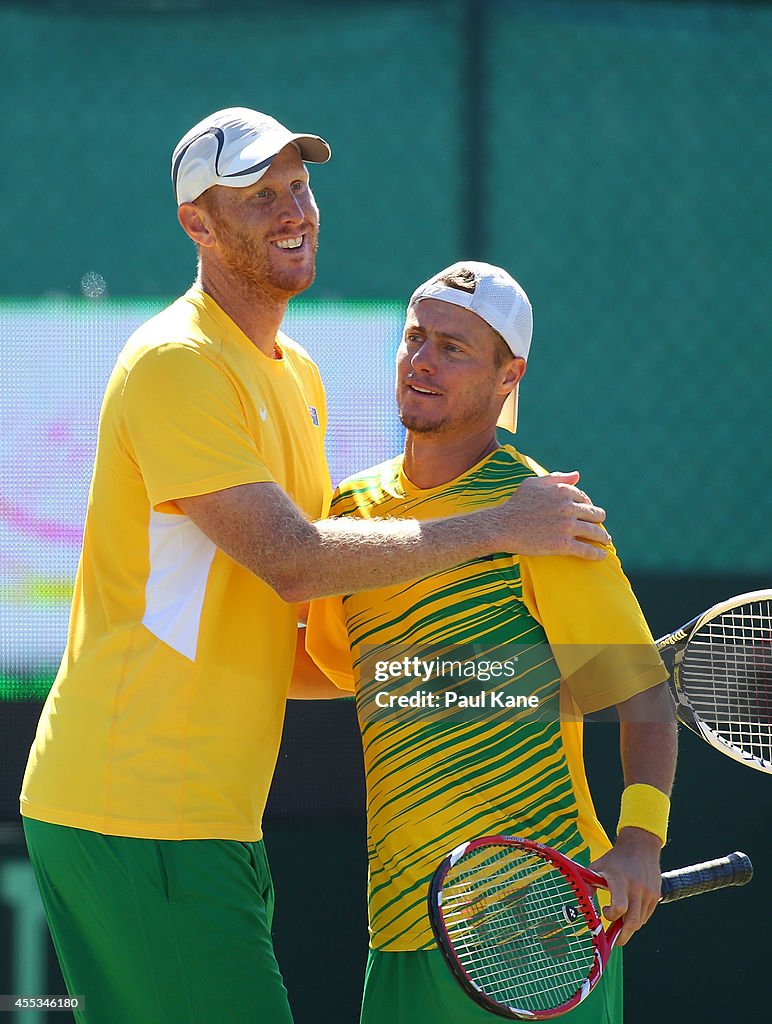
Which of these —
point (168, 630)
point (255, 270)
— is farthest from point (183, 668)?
point (255, 270)

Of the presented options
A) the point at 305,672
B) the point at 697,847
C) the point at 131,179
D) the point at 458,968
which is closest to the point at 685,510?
the point at 697,847

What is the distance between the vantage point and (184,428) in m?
2.27

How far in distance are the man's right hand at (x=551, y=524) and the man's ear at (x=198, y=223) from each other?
0.73 metres

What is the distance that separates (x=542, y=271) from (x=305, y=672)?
4.41ft

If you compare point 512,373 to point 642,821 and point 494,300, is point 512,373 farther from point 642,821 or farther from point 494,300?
point 642,821

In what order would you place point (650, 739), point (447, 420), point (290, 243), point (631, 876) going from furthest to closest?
point (290, 243) < point (447, 420) < point (650, 739) < point (631, 876)

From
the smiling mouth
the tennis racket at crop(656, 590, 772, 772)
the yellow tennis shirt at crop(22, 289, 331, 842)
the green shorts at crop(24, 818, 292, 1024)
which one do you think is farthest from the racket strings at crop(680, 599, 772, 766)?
the smiling mouth

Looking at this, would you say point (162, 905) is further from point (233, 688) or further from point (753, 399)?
point (753, 399)

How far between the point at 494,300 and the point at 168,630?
76 cm

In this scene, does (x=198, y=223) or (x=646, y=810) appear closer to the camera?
(x=646, y=810)

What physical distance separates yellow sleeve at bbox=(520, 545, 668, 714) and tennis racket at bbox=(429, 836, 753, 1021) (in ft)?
0.96

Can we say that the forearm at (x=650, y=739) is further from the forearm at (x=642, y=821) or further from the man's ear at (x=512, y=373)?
the man's ear at (x=512, y=373)

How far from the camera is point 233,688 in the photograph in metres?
2.35

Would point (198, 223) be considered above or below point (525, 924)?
above
